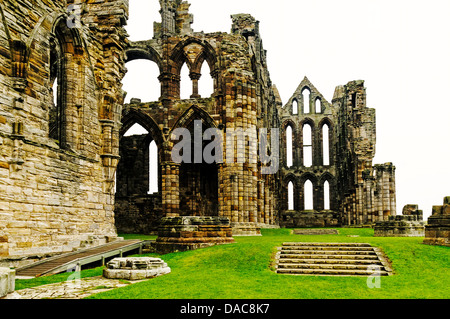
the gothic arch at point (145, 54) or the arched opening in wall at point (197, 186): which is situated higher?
the gothic arch at point (145, 54)

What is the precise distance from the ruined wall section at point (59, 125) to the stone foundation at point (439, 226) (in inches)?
430

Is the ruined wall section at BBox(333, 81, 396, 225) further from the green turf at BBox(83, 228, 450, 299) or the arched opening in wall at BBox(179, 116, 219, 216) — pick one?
the green turf at BBox(83, 228, 450, 299)

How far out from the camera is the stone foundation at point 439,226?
13844mm

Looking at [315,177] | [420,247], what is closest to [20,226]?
[420,247]

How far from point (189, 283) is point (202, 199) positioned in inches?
847

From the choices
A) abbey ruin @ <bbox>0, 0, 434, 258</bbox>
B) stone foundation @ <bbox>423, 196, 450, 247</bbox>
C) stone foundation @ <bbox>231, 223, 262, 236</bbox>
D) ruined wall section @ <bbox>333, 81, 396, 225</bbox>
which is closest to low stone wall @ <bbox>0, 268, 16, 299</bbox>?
abbey ruin @ <bbox>0, 0, 434, 258</bbox>

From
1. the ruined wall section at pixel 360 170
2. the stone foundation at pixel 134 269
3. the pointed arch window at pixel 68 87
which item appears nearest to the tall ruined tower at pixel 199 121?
the ruined wall section at pixel 360 170

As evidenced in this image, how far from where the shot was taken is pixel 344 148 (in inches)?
1596

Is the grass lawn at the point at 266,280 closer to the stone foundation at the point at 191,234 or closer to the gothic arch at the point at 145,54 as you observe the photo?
the stone foundation at the point at 191,234

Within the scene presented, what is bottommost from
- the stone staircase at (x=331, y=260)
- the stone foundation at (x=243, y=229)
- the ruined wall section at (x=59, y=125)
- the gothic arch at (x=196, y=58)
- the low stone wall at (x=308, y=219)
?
the low stone wall at (x=308, y=219)

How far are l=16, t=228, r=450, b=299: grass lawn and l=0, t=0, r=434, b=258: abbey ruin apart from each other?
137 inches

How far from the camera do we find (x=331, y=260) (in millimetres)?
11570

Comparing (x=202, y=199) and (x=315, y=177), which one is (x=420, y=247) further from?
(x=315, y=177)

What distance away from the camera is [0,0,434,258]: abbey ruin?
40.4ft
